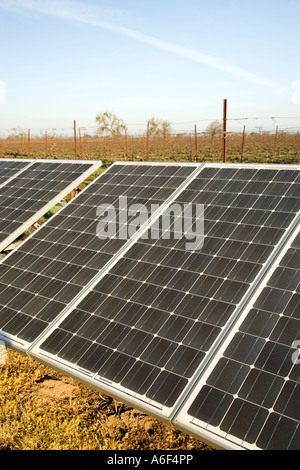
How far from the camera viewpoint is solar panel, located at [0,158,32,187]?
48.5 feet

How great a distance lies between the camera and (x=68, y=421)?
269 inches

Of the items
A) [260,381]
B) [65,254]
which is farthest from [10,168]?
[260,381]

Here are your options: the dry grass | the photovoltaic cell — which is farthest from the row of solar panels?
the dry grass

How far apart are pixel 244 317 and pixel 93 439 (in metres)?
3.38

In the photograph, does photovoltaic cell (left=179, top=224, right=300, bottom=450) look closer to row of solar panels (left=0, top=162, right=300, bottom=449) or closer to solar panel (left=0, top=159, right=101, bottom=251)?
row of solar panels (left=0, top=162, right=300, bottom=449)

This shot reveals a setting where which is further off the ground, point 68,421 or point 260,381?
A: point 260,381

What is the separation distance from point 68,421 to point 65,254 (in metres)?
3.84

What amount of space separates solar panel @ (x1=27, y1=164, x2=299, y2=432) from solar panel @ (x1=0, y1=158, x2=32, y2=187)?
8.57 m

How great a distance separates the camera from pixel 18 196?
12883 mm

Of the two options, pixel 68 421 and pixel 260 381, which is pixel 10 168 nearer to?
pixel 68 421

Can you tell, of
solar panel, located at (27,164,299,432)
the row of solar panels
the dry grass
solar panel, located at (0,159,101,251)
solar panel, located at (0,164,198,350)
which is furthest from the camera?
solar panel, located at (0,159,101,251)

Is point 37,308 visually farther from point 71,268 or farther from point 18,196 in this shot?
point 18,196
